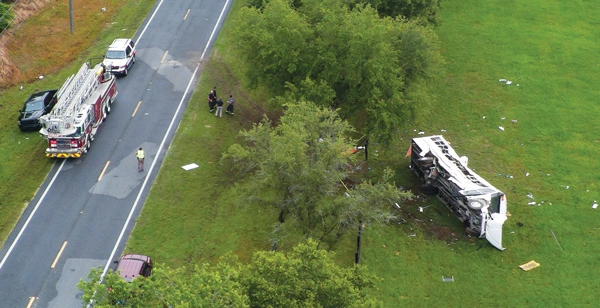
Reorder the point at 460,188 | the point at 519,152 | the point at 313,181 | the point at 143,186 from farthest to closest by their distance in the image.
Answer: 1. the point at 519,152
2. the point at 143,186
3. the point at 460,188
4. the point at 313,181

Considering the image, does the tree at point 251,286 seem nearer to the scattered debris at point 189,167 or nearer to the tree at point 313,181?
the tree at point 313,181

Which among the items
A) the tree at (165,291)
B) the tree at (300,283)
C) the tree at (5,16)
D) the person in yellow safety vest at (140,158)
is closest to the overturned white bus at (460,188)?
the tree at (300,283)

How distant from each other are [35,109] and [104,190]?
8775mm

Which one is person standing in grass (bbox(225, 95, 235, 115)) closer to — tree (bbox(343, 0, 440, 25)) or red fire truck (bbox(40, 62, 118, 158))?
red fire truck (bbox(40, 62, 118, 158))

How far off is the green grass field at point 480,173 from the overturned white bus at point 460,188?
26.7 inches

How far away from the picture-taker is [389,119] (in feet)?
134

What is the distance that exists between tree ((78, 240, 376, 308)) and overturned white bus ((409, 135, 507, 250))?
12267mm

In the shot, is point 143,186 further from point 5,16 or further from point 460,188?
point 5,16

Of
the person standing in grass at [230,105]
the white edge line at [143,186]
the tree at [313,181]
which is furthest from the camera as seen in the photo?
the person standing in grass at [230,105]

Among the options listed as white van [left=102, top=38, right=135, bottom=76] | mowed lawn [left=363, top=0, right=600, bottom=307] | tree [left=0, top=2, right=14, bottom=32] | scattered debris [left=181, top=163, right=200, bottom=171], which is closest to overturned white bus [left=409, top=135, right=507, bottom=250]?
mowed lawn [left=363, top=0, right=600, bottom=307]

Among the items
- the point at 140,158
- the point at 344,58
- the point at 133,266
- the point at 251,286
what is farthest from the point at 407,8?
the point at 251,286

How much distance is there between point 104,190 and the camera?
39.3 meters

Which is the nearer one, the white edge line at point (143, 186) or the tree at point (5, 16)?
the white edge line at point (143, 186)

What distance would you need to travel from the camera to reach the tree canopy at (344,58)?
40.6 meters
